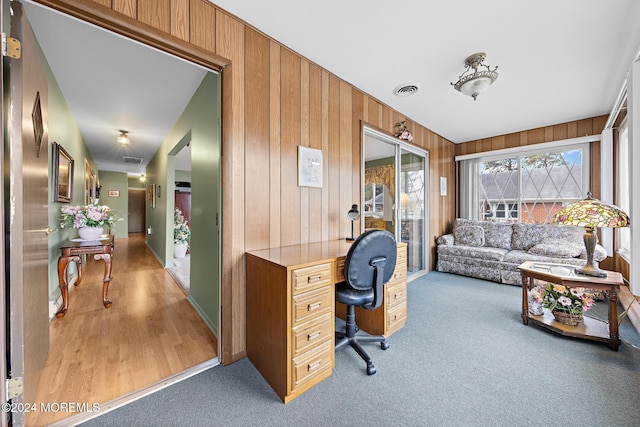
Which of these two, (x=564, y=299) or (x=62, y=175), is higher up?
(x=62, y=175)

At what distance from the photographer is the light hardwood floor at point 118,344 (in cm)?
151

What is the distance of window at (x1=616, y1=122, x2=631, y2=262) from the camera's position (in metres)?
3.12

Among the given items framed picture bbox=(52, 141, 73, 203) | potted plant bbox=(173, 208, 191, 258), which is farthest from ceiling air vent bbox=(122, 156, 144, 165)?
framed picture bbox=(52, 141, 73, 203)

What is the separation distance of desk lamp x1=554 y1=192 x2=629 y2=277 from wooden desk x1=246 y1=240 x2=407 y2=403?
6.46 ft

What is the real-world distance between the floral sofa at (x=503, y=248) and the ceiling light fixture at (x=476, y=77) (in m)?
2.50

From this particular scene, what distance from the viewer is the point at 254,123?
6.40 ft

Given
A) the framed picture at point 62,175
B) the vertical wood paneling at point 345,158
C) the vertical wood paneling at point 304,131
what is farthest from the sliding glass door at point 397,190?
the framed picture at point 62,175

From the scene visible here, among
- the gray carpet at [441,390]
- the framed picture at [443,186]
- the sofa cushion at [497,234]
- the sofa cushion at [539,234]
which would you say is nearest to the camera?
the gray carpet at [441,390]

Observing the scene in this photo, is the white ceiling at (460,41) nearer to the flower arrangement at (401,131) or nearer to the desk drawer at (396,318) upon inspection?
the flower arrangement at (401,131)

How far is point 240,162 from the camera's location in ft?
6.10

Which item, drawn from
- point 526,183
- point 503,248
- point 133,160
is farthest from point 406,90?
point 133,160

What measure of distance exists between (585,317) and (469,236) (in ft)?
6.64

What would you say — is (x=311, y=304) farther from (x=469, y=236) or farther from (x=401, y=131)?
(x=469, y=236)

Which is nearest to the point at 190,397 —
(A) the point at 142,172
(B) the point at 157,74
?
(B) the point at 157,74
